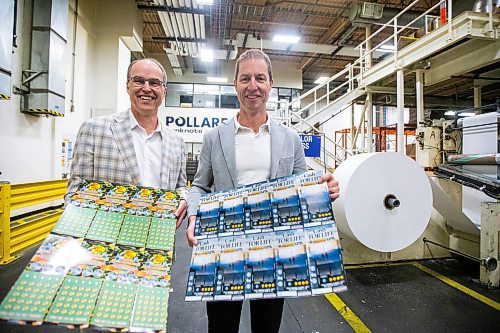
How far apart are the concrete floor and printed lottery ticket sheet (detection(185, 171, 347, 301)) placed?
Answer: 1507 millimetres

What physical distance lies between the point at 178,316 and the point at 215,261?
5.66 ft

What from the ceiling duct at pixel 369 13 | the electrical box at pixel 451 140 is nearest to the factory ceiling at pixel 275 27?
the ceiling duct at pixel 369 13

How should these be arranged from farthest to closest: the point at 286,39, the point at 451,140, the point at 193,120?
the point at 193,120
the point at 286,39
the point at 451,140

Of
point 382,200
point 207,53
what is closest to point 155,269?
point 382,200

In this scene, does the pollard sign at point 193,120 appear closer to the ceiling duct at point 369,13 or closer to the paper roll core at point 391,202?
the ceiling duct at point 369,13

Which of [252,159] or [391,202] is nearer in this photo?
[252,159]

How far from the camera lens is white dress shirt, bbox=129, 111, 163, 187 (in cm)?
135

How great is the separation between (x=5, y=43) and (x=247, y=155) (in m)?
4.02

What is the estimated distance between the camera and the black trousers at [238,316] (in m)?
1.27

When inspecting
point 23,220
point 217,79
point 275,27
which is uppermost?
point 275,27

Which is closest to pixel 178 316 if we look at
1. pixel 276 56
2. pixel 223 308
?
pixel 223 308

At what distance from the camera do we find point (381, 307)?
2.57 meters

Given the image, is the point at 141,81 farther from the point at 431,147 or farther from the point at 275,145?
the point at 431,147

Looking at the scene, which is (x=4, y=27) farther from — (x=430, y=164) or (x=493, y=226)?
(x=493, y=226)
